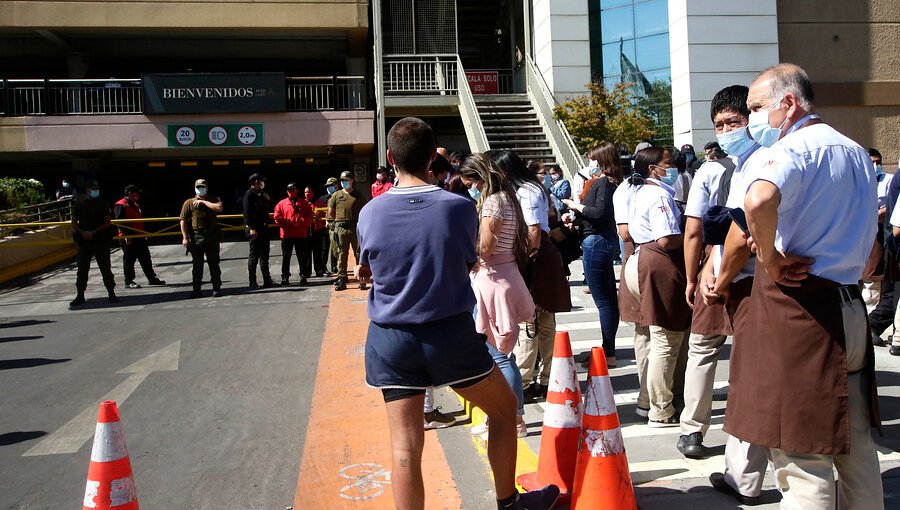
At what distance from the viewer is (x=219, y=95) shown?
885 inches

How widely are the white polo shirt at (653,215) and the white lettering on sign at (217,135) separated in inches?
754

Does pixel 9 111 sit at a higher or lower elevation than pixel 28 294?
higher

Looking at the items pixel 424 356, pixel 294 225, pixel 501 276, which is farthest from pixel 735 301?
pixel 294 225

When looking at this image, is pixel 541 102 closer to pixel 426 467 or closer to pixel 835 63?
pixel 835 63

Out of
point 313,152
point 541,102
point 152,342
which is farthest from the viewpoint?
point 313,152

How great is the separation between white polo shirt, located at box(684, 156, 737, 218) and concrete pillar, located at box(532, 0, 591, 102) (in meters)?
17.7

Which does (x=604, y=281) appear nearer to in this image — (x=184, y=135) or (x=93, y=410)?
(x=93, y=410)

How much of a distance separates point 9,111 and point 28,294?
10575 mm

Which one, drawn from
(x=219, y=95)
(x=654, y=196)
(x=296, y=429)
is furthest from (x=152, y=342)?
(x=219, y=95)

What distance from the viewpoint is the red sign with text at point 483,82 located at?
80.9ft

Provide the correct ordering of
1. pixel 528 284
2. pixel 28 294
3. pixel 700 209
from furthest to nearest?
pixel 28 294
pixel 528 284
pixel 700 209

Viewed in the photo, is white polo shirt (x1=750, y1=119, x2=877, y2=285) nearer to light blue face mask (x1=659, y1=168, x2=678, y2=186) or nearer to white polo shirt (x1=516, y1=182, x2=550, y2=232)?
light blue face mask (x1=659, y1=168, x2=678, y2=186)

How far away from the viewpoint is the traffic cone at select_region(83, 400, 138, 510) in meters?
3.39

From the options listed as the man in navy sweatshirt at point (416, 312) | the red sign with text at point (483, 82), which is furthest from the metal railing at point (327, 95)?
the man in navy sweatshirt at point (416, 312)
